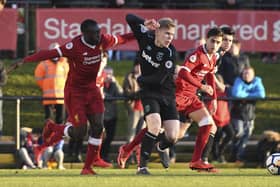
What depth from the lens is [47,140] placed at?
17234mm

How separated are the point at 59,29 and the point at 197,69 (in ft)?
22.5

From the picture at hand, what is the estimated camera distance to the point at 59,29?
2275cm

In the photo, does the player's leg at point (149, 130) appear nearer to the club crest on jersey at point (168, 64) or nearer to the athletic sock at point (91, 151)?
the club crest on jersey at point (168, 64)

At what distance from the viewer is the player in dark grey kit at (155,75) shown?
49.1 feet

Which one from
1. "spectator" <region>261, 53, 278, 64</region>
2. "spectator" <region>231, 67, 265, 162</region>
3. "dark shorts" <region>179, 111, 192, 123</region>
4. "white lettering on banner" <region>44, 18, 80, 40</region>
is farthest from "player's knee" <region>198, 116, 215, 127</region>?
"spectator" <region>261, 53, 278, 64</region>

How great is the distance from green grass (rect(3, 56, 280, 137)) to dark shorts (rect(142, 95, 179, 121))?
5449 mm

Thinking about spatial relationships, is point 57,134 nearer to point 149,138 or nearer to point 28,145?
point 149,138

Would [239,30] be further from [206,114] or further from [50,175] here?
[50,175]

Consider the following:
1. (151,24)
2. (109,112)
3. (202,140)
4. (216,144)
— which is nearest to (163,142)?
(202,140)

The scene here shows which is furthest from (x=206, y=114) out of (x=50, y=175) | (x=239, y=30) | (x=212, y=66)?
(x=239, y=30)

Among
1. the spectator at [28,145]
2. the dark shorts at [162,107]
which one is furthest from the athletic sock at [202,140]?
the spectator at [28,145]

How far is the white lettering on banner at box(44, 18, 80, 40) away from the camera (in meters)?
22.7

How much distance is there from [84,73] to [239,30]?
8266 mm

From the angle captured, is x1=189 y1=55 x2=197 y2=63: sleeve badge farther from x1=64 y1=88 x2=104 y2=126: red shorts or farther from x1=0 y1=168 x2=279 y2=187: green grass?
x1=0 y1=168 x2=279 y2=187: green grass
